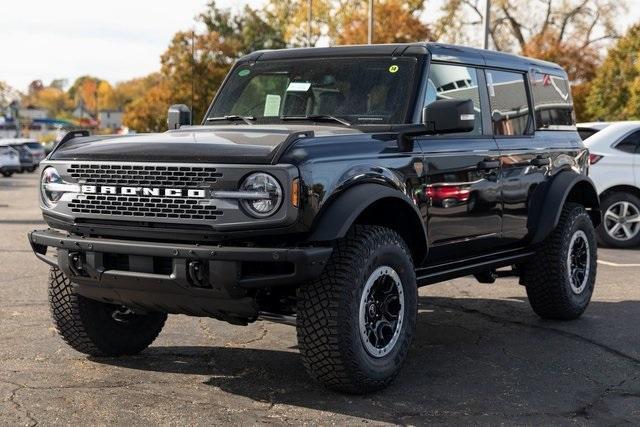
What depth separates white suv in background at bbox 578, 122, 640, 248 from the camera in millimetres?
12469

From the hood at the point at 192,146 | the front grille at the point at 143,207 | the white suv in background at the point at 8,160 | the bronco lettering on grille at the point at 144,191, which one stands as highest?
the hood at the point at 192,146

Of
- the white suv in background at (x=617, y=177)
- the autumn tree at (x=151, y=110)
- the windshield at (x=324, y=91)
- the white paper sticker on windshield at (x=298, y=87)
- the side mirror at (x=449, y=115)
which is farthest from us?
the autumn tree at (x=151, y=110)

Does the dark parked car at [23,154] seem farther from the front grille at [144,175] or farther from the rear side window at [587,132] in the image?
the front grille at [144,175]

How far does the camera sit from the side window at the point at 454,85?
6.10m

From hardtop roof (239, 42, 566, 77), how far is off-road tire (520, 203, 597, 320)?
119 cm

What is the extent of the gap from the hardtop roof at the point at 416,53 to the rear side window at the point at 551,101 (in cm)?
23

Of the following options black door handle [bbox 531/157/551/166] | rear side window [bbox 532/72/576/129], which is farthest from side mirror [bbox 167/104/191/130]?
rear side window [bbox 532/72/576/129]

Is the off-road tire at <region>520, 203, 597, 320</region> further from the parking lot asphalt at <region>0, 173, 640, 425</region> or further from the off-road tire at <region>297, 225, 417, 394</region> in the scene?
the off-road tire at <region>297, 225, 417, 394</region>

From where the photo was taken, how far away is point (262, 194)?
15.5ft

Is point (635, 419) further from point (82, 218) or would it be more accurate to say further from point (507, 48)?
point (507, 48)

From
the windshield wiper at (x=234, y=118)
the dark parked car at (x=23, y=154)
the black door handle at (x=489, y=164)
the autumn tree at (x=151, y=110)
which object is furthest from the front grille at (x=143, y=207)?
the autumn tree at (x=151, y=110)

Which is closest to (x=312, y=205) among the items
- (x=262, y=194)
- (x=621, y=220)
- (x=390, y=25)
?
(x=262, y=194)

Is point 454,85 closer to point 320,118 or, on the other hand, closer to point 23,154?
point 320,118

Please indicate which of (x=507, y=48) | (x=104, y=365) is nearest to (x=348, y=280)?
(x=104, y=365)
